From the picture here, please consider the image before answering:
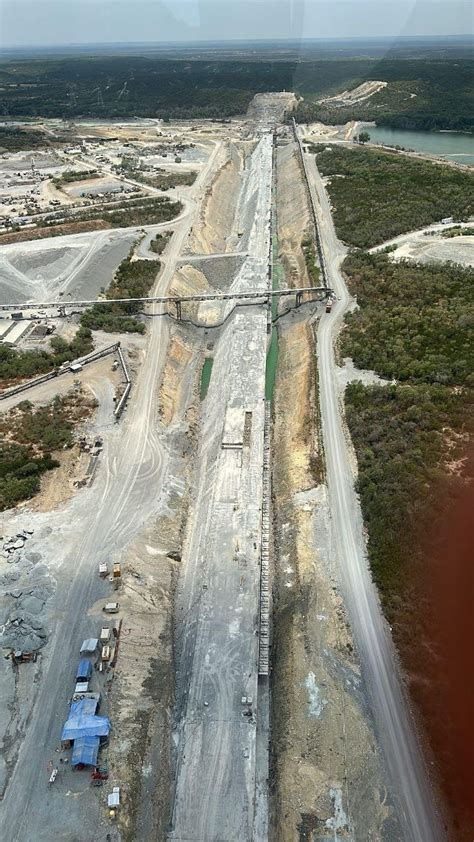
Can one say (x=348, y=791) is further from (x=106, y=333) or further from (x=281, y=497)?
(x=106, y=333)

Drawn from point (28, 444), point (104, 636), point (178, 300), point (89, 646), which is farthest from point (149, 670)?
point (178, 300)

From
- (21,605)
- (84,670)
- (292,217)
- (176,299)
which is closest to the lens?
(84,670)

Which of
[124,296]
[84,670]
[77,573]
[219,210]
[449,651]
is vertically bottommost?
[84,670]

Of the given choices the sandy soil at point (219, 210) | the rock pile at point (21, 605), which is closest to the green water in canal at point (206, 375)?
the rock pile at point (21, 605)

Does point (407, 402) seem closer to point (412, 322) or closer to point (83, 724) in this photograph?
point (412, 322)

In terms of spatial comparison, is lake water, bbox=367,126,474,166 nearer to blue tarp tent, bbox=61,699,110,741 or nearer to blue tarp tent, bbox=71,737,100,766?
blue tarp tent, bbox=61,699,110,741

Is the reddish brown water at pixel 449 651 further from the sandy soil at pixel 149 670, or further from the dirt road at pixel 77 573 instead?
the dirt road at pixel 77 573

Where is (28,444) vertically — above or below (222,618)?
above
